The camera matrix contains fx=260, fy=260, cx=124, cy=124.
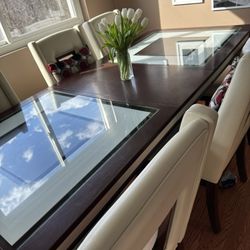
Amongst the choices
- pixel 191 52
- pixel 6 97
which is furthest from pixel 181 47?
pixel 6 97

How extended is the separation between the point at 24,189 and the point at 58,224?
254 millimetres

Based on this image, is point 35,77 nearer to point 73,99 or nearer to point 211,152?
point 73,99

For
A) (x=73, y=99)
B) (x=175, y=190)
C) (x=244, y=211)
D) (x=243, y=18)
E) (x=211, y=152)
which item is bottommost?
(x=244, y=211)

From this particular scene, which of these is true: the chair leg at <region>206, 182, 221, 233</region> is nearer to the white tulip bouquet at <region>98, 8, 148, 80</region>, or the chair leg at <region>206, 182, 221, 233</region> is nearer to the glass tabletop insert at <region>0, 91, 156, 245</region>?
the glass tabletop insert at <region>0, 91, 156, 245</region>

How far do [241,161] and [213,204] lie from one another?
0.43 m

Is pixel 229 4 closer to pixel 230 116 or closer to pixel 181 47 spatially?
pixel 181 47

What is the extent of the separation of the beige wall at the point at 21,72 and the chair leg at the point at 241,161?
217 cm

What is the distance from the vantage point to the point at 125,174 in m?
0.91

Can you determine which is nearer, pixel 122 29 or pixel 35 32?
pixel 122 29

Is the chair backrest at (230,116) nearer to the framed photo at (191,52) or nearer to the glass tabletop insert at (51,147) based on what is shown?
the glass tabletop insert at (51,147)

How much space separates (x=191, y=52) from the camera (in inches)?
73.1

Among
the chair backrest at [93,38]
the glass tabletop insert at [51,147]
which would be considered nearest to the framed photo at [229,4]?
the chair backrest at [93,38]

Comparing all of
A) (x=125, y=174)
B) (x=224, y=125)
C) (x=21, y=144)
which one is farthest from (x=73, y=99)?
(x=224, y=125)

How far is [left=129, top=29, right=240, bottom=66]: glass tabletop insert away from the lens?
69.4 inches
